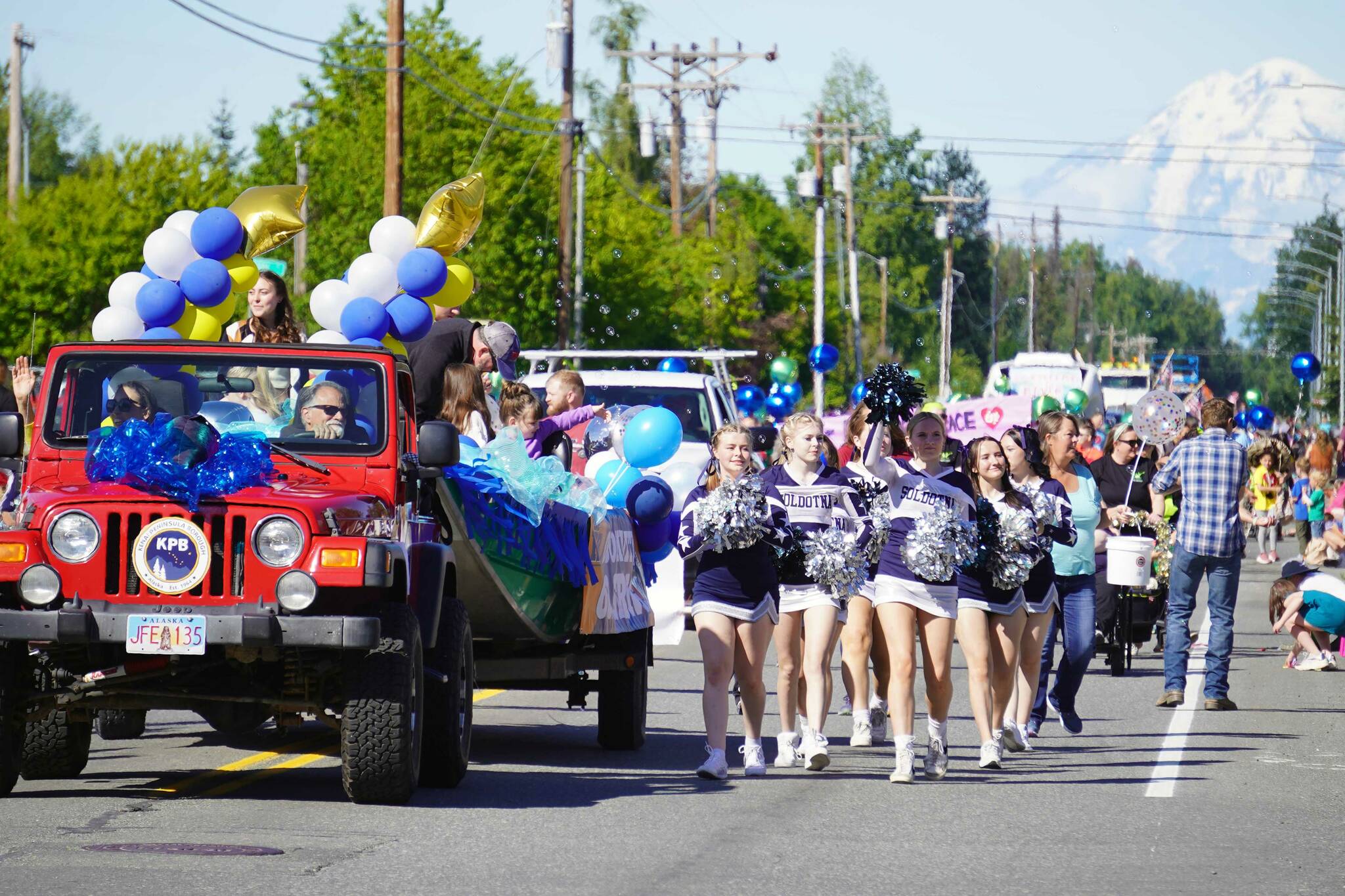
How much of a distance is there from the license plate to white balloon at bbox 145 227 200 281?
13.6ft

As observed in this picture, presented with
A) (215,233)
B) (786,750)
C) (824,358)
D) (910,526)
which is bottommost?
(786,750)

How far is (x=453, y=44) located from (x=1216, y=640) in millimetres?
26551

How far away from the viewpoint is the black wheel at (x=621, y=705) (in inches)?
449

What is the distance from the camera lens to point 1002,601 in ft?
36.7

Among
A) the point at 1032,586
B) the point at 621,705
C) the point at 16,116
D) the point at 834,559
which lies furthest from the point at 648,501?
the point at 16,116

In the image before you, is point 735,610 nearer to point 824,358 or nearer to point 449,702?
point 449,702

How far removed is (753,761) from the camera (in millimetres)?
10516

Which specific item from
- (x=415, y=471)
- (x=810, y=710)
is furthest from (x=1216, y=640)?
(x=415, y=471)

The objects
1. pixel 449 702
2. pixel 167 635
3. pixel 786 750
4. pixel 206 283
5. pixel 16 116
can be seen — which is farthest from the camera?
pixel 16 116

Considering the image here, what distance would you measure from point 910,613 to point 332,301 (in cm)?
405

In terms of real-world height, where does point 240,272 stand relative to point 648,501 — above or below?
above

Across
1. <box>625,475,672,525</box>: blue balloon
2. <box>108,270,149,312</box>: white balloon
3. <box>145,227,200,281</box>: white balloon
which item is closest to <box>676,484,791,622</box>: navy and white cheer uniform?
<box>625,475,672,525</box>: blue balloon

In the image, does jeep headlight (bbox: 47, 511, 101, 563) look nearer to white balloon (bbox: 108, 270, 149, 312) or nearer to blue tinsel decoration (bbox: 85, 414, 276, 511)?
blue tinsel decoration (bbox: 85, 414, 276, 511)

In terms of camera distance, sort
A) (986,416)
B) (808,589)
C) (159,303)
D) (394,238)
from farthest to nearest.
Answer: (986,416) < (394,238) < (159,303) < (808,589)
